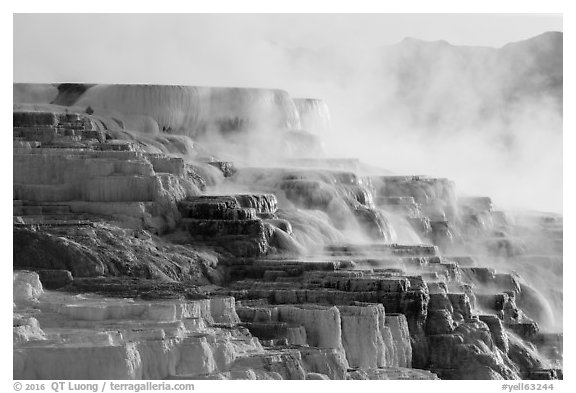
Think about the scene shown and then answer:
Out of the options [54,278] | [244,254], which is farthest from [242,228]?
[54,278]

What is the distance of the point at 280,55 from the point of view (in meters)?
76.7

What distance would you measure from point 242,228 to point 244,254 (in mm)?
905

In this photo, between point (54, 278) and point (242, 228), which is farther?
point (242, 228)

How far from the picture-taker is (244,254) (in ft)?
173

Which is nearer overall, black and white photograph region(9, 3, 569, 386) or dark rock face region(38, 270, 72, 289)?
black and white photograph region(9, 3, 569, 386)

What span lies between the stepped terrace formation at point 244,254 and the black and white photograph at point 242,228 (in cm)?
7

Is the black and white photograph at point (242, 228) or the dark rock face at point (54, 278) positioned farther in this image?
the dark rock face at point (54, 278)

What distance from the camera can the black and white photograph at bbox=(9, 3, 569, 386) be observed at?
1599 inches

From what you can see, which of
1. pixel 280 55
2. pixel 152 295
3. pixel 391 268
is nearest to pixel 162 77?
pixel 280 55

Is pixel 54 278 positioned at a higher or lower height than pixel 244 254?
lower

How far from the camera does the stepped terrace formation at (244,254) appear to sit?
40.0 metres

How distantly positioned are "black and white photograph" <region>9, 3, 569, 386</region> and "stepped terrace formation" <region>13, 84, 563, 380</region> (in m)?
0.07

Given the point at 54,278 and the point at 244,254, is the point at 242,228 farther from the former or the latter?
the point at 54,278
